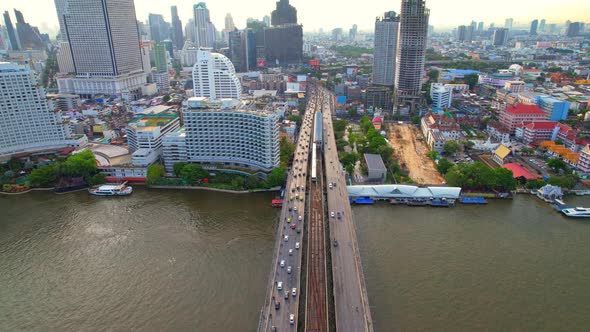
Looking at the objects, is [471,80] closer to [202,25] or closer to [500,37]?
[202,25]

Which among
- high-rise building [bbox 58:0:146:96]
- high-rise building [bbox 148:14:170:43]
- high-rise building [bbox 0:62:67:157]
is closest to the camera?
high-rise building [bbox 0:62:67:157]

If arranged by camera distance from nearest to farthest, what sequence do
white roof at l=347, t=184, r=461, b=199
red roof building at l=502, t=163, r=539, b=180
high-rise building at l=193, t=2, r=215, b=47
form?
white roof at l=347, t=184, r=461, b=199 < red roof building at l=502, t=163, r=539, b=180 < high-rise building at l=193, t=2, r=215, b=47

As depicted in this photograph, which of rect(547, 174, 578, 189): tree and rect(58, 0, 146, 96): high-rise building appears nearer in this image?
rect(547, 174, 578, 189): tree

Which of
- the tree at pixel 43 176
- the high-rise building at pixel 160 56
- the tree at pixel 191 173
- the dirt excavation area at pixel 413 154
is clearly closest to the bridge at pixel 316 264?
the tree at pixel 191 173

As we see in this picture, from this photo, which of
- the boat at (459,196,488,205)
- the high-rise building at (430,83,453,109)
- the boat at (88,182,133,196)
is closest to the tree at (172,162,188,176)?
the boat at (88,182,133,196)

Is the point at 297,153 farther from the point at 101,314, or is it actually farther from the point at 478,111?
the point at 478,111

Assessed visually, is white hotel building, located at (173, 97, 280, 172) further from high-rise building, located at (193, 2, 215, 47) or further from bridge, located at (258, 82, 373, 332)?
high-rise building, located at (193, 2, 215, 47)

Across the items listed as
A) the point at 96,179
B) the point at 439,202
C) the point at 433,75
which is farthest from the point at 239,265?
the point at 433,75

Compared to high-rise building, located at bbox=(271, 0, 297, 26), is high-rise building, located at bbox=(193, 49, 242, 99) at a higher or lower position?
lower
